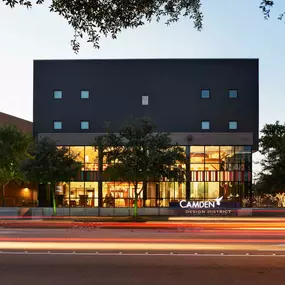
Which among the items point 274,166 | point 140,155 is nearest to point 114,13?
point 140,155

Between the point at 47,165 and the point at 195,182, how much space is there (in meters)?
16.8

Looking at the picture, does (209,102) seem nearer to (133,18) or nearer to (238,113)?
(238,113)

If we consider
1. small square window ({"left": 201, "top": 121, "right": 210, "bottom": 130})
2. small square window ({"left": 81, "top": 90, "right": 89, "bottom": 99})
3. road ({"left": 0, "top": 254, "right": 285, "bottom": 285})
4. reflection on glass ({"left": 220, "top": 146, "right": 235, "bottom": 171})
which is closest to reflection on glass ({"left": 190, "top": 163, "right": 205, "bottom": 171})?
reflection on glass ({"left": 220, "top": 146, "right": 235, "bottom": 171})

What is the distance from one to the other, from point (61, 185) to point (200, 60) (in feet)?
63.3

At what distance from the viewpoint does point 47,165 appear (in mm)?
36812

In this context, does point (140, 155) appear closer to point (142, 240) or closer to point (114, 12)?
point (142, 240)

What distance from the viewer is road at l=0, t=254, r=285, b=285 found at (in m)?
12.2

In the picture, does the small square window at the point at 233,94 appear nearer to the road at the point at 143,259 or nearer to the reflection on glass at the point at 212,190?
the reflection on glass at the point at 212,190

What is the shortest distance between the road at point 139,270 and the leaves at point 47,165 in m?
20.9

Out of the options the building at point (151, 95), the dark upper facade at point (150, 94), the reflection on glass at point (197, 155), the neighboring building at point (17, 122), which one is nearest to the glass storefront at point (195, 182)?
the reflection on glass at point (197, 155)

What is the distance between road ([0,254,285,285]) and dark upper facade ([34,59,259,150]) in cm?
3691

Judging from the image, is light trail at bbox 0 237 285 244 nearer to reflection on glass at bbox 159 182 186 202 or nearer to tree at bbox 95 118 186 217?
tree at bbox 95 118 186 217

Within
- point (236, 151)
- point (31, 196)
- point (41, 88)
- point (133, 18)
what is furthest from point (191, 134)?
point (133, 18)

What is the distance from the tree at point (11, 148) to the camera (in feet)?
130
